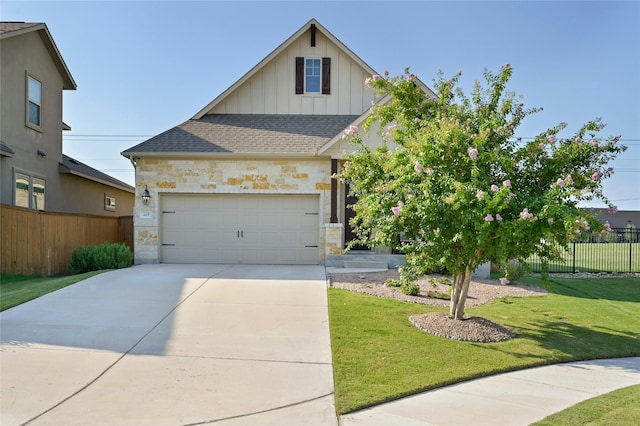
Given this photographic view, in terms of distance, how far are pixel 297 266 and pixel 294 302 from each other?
15.3ft

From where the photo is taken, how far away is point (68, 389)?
4598mm

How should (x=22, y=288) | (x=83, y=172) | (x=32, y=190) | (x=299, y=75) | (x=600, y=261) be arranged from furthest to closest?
(x=600, y=261), (x=83, y=172), (x=299, y=75), (x=32, y=190), (x=22, y=288)

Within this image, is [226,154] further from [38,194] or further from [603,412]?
[603,412]

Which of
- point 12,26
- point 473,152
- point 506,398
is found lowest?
point 506,398

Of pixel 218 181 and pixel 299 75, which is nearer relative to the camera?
pixel 218 181

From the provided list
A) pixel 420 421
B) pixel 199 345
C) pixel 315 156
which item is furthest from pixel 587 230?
pixel 315 156

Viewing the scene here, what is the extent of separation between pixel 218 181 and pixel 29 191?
5.85 m

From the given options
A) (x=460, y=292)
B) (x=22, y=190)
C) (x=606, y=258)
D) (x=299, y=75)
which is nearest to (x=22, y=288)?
(x=22, y=190)

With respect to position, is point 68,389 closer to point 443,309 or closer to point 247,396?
point 247,396

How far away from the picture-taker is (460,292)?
7.47 m

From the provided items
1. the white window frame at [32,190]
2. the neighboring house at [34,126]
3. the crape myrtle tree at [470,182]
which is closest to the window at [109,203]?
the neighboring house at [34,126]

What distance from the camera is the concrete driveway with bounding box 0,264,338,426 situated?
13.8 ft

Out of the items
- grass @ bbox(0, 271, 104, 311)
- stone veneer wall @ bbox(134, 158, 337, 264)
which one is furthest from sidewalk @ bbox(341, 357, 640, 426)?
stone veneer wall @ bbox(134, 158, 337, 264)

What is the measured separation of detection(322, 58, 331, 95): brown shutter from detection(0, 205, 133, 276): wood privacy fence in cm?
873
